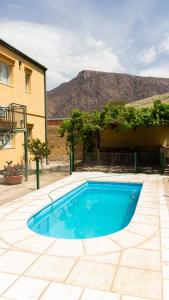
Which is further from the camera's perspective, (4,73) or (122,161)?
(122,161)

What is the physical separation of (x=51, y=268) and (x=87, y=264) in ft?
1.97

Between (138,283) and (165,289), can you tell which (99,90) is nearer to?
(138,283)

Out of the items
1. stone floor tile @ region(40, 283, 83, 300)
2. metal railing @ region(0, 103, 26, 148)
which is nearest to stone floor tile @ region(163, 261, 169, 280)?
stone floor tile @ region(40, 283, 83, 300)

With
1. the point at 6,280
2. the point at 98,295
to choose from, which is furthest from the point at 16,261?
the point at 98,295

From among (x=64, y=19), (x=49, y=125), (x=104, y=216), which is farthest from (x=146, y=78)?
(x=104, y=216)

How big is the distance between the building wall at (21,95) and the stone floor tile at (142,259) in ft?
34.9

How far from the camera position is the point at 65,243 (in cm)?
556

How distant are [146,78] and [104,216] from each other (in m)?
94.0

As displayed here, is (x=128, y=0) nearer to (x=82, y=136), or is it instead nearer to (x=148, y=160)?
(x=82, y=136)

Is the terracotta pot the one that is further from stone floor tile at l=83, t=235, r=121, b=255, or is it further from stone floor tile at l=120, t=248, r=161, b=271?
stone floor tile at l=120, t=248, r=161, b=271

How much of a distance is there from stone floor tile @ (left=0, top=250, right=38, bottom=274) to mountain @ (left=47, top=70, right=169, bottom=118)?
8496 centimetres

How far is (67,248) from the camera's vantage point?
530cm

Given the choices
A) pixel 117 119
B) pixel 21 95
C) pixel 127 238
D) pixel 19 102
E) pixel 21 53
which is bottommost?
pixel 127 238

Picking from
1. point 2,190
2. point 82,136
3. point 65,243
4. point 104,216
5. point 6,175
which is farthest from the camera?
point 82,136
